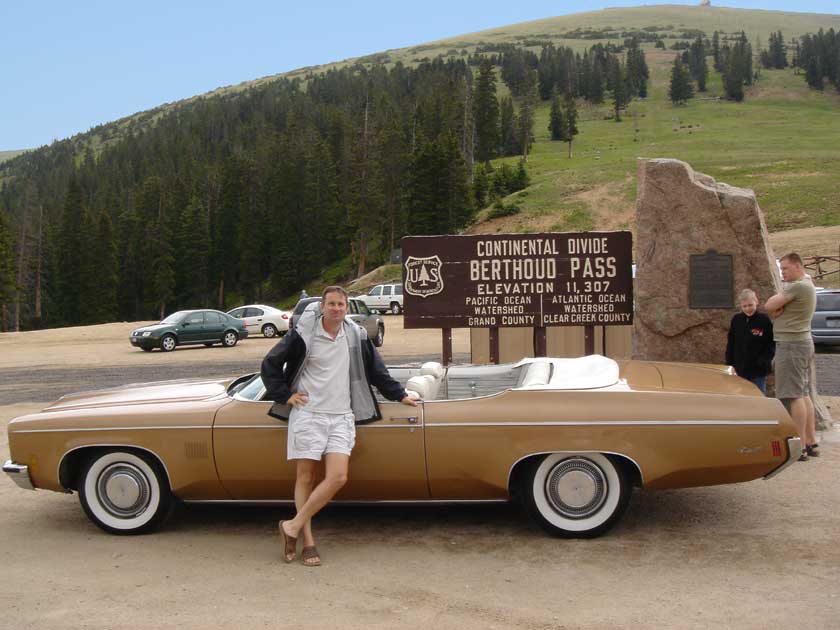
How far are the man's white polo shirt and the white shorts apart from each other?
5 cm

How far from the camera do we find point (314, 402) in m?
5.32

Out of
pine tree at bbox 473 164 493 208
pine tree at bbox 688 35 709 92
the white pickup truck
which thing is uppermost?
pine tree at bbox 688 35 709 92

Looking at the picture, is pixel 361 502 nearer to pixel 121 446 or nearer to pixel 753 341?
pixel 121 446

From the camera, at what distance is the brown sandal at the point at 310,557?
5.18 metres

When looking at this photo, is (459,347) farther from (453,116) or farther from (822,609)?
(453,116)

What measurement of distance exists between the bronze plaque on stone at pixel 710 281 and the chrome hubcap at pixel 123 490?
6.04 meters

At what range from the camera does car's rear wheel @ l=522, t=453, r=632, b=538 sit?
18.0ft

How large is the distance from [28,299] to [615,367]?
8635 cm

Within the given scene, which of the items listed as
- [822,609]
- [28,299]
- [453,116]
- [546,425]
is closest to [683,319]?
[546,425]

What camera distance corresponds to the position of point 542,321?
10391 mm

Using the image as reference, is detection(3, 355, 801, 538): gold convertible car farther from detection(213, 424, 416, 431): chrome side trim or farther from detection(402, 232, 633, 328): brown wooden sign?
detection(402, 232, 633, 328): brown wooden sign

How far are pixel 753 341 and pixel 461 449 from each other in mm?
3620

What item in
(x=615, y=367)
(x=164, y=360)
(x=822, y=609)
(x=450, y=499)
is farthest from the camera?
(x=164, y=360)

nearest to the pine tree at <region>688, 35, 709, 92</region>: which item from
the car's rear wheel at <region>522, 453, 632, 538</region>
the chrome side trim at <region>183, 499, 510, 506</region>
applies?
the car's rear wheel at <region>522, 453, 632, 538</region>
